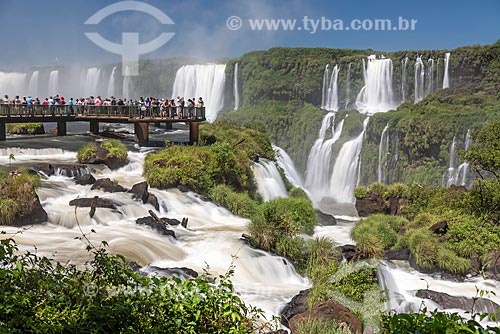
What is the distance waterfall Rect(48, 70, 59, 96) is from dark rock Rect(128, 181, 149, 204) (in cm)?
4777

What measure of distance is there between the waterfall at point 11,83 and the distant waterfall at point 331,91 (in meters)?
33.5

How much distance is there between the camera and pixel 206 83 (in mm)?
53281

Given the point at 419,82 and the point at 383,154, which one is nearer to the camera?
the point at 383,154

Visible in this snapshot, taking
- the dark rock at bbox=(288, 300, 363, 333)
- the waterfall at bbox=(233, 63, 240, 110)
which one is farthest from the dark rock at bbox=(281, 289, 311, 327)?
the waterfall at bbox=(233, 63, 240, 110)

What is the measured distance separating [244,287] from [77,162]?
35.1ft

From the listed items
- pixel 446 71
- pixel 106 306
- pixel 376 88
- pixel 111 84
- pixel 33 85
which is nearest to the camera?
pixel 106 306

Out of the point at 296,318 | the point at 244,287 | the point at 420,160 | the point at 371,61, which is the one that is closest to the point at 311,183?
the point at 420,160

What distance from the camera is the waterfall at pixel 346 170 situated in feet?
115

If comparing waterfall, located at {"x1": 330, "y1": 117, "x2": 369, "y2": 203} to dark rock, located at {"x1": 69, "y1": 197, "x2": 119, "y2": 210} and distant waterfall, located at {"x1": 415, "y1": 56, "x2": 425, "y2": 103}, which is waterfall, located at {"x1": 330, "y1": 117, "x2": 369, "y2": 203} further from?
dark rock, located at {"x1": 69, "y1": 197, "x2": 119, "y2": 210}

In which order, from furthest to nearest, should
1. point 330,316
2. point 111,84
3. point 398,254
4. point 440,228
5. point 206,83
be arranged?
point 111,84, point 206,83, point 440,228, point 398,254, point 330,316

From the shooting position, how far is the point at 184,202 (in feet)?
56.2

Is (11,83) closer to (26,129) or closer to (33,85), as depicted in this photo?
(33,85)

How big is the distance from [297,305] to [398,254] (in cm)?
601

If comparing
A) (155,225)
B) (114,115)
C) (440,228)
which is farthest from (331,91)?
(155,225)
